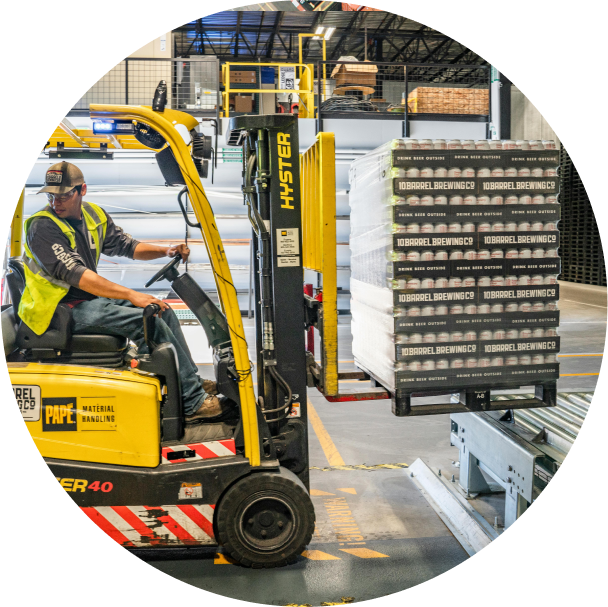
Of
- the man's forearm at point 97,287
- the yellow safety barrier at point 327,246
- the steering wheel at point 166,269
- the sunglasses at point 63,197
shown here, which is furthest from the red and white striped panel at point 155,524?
the sunglasses at point 63,197

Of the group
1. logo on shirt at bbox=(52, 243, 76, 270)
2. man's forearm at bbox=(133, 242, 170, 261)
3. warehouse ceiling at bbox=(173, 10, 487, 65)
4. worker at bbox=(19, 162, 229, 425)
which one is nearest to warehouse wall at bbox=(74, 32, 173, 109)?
warehouse ceiling at bbox=(173, 10, 487, 65)

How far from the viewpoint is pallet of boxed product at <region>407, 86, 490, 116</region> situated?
1246 cm

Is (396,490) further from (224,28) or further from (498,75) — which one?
(224,28)

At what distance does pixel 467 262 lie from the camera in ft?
12.0

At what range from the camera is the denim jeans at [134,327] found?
11.8 ft

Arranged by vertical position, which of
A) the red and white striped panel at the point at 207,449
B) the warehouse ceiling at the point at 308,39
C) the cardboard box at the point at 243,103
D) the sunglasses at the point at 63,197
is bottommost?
the red and white striped panel at the point at 207,449

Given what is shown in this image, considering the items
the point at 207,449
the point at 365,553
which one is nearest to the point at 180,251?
the point at 207,449

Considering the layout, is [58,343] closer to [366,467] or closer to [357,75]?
[366,467]

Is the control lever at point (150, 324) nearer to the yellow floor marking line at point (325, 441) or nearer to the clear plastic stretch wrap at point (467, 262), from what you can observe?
the clear plastic stretch wrap at point (467, 262)

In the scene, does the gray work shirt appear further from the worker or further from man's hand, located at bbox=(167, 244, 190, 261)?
man's hand, located at bbox=(167, 244, 190, 261)

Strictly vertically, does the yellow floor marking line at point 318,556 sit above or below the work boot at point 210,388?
below

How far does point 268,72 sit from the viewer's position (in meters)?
18.0

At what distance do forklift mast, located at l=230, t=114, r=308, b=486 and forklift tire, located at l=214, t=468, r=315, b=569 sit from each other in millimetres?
378

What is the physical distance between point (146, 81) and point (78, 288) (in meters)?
8.45
